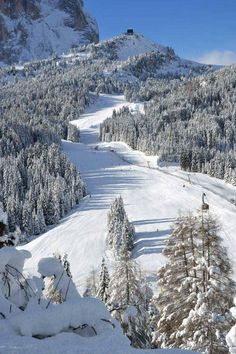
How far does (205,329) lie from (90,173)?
433 ft

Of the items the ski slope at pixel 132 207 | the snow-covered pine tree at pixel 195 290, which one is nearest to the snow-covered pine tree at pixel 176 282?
the snow-covered pine tree at pixel 195 290

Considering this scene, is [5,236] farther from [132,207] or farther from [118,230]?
[132,207]

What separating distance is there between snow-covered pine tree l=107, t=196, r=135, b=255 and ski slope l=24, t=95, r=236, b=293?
1746 mm

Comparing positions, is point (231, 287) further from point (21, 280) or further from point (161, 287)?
point (21, 280)

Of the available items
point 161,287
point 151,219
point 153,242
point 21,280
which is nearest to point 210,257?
point 161,287

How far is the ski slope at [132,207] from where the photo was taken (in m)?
79.2

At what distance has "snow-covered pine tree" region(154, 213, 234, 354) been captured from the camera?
14594mm

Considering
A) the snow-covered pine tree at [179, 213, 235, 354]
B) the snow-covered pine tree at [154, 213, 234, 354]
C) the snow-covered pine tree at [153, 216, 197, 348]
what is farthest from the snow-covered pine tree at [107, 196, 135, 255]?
→ the snow-covered pine tree at [179, 213, 235, 354]

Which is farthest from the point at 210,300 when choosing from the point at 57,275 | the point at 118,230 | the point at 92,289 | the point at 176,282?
the point at 118,230

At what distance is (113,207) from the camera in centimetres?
9100

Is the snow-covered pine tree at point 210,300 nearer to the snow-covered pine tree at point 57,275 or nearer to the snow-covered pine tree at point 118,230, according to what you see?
the snow-covered pine tree at point 57,275

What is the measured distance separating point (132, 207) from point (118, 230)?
25511mm

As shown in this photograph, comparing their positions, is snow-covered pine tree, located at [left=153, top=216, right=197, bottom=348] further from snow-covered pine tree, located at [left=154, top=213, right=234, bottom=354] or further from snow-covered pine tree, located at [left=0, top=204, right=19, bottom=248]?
snow-covered pine tree, located at [left=0, top=204, right=19, bottom=248]

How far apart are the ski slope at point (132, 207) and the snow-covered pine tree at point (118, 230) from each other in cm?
175
